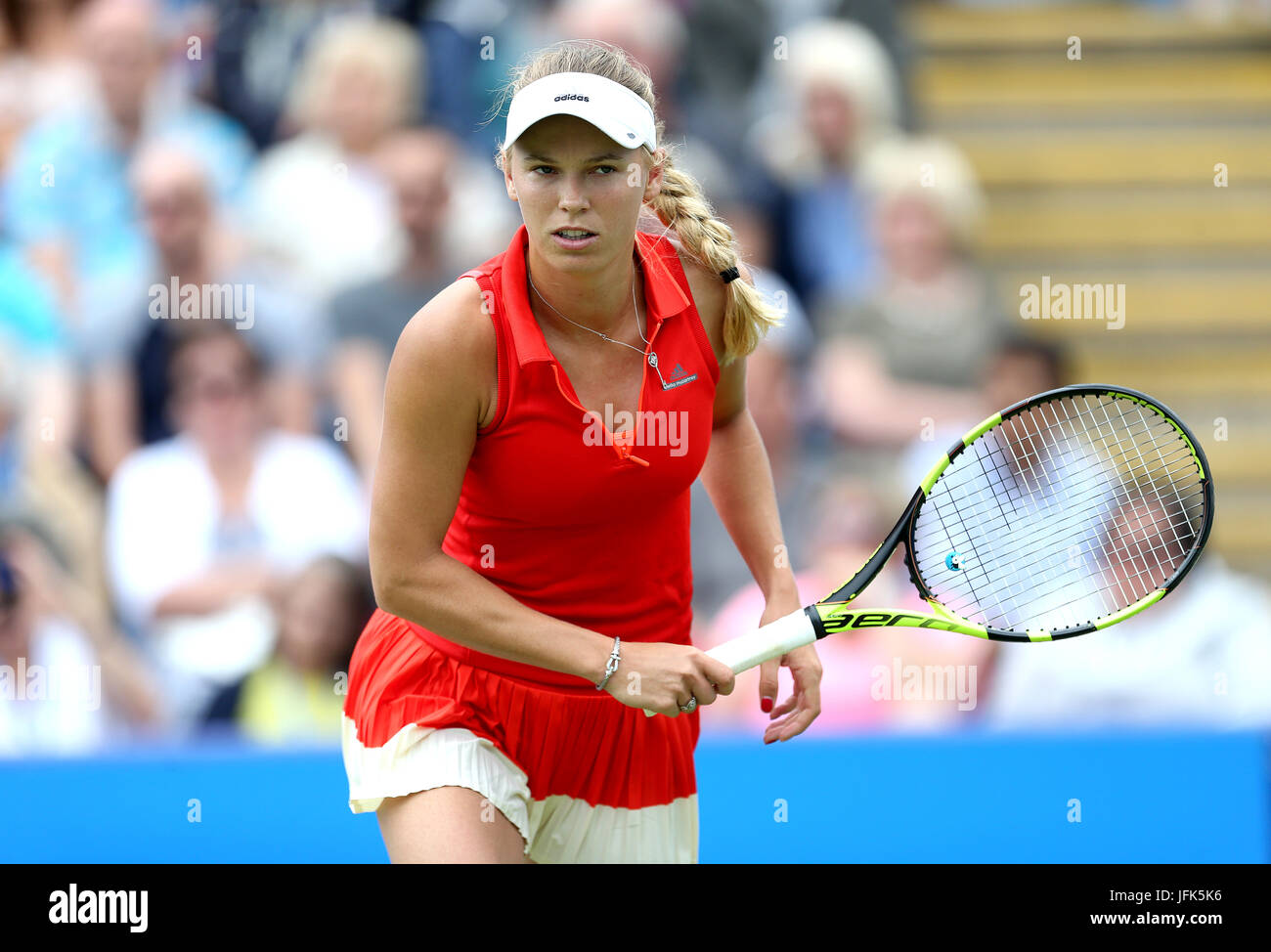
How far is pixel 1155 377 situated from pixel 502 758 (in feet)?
14.1

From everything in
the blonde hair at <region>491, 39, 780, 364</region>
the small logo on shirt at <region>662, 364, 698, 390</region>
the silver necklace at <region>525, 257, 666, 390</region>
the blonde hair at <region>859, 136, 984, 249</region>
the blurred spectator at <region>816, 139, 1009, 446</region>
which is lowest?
the small logo on shirt at <region>662, 364, 698, 390</region>

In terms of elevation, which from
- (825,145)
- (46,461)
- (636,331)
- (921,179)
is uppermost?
(825,145)

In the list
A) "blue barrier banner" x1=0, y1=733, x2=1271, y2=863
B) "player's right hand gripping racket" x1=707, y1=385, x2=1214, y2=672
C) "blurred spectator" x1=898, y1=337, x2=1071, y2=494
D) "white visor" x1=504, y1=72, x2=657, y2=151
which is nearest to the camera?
"white visor" x1=504, y1=72, x2=657, y2=151

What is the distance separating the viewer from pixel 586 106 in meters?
2.19

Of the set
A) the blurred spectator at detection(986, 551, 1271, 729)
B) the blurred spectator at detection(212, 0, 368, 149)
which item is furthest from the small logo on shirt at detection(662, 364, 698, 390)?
the blurred spectator at detection(212, 0, 368, 149)

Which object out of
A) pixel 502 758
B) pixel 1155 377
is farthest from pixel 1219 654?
pixel 502 758

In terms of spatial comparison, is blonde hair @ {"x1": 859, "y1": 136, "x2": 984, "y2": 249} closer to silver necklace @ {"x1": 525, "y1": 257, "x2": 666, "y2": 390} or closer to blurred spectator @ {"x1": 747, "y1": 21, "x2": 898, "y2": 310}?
blurred spectator @ {"x1": 747, "y1": 21, "x2": 898, "y2": 310}

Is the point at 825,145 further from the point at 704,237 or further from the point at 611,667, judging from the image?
the point at 611,667

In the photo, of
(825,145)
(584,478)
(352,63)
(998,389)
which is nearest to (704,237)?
(584,478)

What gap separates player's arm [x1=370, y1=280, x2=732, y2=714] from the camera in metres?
2.24

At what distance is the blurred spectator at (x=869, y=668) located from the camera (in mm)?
4375

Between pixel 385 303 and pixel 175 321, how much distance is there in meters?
0.66
